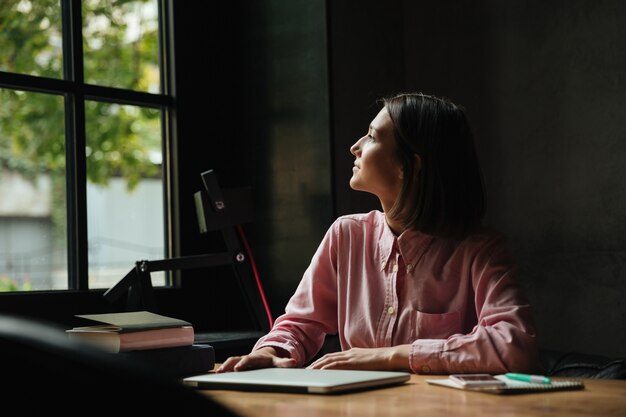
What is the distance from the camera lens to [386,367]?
1.66m

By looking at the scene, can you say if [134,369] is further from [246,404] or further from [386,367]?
[386,367]

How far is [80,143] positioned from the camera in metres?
3.36

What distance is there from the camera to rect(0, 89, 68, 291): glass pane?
10.6 ft

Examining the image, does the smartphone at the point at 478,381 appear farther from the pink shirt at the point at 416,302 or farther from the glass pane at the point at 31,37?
the glass pane at the point at 31,37

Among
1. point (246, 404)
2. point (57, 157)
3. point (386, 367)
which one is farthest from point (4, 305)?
point (246, 404)

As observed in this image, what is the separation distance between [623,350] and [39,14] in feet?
8.68

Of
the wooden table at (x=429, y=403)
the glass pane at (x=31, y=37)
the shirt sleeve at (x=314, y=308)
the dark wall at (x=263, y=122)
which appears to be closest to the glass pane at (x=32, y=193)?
the glass pane at (x=31, y=37)

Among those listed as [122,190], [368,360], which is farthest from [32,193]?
[368,360]

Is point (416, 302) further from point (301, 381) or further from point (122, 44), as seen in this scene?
point (122, 44)

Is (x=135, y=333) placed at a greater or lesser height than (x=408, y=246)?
lesser

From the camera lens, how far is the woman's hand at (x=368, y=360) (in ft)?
5.31

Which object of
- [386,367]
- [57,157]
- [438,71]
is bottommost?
[386,367]

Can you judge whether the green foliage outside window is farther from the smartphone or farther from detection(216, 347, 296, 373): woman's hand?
the smartphone

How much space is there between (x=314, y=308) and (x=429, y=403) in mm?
950
